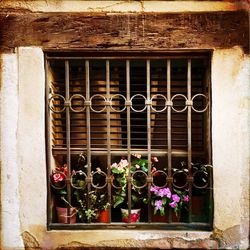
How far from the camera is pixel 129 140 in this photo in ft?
10.6

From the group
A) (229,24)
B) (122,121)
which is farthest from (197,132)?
(229,24)

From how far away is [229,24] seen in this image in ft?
10.3

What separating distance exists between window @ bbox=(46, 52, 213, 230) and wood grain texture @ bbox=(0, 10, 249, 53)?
12 cm

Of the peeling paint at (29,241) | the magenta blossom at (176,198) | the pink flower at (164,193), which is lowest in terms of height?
the peeling paint at (29,241)

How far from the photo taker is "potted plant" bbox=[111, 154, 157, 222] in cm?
321

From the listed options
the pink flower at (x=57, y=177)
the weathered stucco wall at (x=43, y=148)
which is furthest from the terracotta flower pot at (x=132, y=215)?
the pink flower at (x=57, y=177)

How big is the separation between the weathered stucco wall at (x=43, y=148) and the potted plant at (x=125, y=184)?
0.19 meters

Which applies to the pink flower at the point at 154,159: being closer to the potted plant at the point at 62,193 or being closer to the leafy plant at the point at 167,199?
the leafy plant at the point at 167,199

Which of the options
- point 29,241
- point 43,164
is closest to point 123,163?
point 43,164

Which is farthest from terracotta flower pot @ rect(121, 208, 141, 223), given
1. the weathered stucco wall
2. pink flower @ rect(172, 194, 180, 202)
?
pink flower @ rect(172, 194, 180, 202)

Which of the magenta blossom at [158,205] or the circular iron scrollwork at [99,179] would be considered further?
the circular iron scrollwork at [99,179]

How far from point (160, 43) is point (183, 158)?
108cm

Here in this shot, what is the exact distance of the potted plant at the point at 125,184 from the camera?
321cm

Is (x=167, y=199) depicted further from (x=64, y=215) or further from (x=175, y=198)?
(x=64, y=215)
